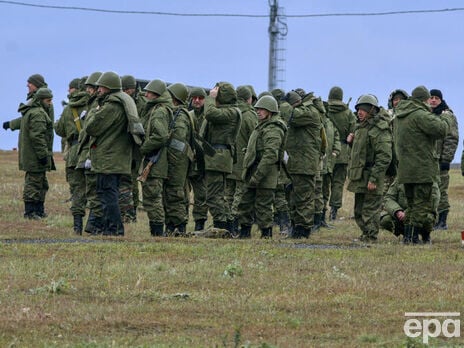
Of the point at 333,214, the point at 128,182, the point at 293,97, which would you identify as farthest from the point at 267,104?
the point at 333,214

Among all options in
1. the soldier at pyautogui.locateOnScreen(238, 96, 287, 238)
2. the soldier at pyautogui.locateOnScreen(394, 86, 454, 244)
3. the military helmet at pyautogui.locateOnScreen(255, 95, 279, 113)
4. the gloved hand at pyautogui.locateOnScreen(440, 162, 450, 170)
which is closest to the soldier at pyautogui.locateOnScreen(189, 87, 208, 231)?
the soldier at pyautogui.locateOnScreen(238, 96, 287, 238)

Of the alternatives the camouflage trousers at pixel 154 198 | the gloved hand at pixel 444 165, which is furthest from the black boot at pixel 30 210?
the gloved hand at pixel 444 165

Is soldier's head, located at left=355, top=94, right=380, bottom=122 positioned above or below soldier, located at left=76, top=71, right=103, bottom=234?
above

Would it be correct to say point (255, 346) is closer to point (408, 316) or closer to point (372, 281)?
point (408, 316)

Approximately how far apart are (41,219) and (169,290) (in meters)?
10.3

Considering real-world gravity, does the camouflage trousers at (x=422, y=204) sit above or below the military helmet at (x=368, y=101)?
below

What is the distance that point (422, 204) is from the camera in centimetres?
1736

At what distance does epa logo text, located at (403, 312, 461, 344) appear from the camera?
1012 cm

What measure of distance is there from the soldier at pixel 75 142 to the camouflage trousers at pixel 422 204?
4.90m

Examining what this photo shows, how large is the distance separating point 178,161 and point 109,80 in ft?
5.45

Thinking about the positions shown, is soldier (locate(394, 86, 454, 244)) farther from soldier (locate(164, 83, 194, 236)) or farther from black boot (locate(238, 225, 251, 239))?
soldier (locate(164, 83, 194, 236))

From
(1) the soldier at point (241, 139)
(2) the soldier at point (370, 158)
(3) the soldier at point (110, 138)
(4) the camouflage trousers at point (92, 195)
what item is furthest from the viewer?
(1) the soldier at point (241, 139)

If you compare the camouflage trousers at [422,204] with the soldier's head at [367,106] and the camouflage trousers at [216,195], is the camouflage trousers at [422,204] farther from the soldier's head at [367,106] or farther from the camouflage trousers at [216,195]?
the camouflage trousers at [216,195]

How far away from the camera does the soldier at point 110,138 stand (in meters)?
16.7
